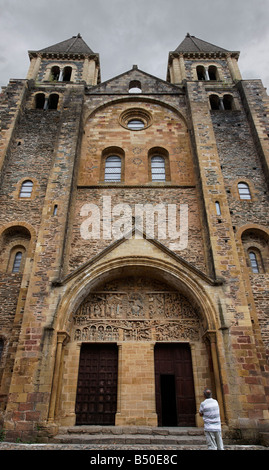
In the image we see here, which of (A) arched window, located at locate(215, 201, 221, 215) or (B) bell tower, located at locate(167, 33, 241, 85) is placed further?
(B) bell tower, located at locate(167, 33, 241, 85)

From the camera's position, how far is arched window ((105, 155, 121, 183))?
14453 mm

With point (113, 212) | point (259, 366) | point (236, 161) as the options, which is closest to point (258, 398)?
point (259, 366)

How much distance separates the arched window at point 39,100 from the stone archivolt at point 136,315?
1242 cm

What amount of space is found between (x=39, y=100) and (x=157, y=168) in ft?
29.5

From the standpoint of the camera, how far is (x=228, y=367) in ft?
29.1

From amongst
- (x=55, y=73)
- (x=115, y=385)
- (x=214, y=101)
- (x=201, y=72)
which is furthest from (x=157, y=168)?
(x=55, y=73)

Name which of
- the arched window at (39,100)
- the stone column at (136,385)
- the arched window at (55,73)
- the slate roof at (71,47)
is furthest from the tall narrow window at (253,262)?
the slate roof at (71,47)

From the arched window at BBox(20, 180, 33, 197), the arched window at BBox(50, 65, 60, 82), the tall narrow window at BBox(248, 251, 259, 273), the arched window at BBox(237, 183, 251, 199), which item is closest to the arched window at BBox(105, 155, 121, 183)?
the arched window at BBox(20, 180, 33, 197)

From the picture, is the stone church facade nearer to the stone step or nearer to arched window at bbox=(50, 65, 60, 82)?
the stone step

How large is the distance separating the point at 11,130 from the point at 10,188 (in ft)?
10.9

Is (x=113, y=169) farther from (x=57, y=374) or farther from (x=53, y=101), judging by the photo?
(x=57, y=374)

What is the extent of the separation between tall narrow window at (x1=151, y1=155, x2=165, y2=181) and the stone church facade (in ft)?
0.23

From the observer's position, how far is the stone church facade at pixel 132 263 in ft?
30.1

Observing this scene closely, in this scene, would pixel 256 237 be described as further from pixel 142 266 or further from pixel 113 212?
pixel 113 212
